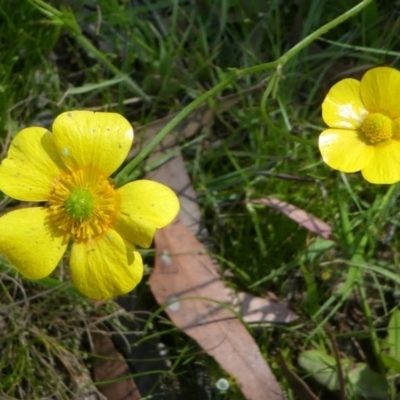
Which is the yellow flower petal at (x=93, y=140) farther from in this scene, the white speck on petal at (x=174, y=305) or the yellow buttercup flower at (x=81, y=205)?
the white speck on petal at (x=174, y=305)

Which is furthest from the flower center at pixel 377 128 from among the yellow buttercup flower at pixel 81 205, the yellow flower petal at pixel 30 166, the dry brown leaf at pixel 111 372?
the dry brown leaf at pixel 111 372

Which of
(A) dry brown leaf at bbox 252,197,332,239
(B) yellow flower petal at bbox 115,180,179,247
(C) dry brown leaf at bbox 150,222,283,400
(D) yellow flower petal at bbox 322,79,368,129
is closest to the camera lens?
(B) yellow flower petal at bbox 115,180,179,247

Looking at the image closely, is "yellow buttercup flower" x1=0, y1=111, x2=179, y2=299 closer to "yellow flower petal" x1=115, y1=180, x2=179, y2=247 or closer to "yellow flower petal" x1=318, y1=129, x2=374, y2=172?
"yellow flower petal" x1=115, y1=180, x2=179, y2=247

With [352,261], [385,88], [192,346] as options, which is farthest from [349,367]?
[385,88]

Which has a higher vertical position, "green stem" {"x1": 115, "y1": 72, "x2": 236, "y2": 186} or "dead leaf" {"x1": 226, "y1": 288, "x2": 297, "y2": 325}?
"green stem" {"x1": 115, "y1": 72, "x2": 236, "y2": 186}

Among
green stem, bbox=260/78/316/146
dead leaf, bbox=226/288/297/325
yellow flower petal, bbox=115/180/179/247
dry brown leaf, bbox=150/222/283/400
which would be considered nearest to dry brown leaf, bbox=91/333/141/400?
dry brown leaf, bbox=150/222/283/400

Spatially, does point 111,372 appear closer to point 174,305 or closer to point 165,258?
point 174,305

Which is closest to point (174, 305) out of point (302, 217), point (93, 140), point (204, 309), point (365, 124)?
point (204, 309)
